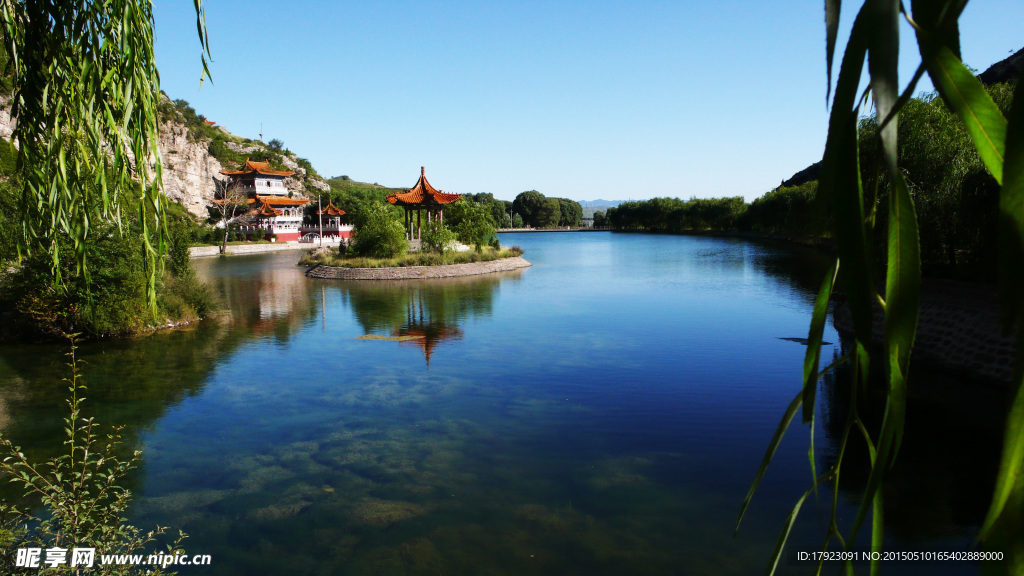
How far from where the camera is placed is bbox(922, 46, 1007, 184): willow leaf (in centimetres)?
58

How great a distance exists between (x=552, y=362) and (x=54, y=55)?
9.84 metres

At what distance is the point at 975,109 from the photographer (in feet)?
1.92

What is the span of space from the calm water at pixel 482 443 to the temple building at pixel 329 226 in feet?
157

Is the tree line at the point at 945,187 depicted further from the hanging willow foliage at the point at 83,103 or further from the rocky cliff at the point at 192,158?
the rocky cliff at the point at 192,158

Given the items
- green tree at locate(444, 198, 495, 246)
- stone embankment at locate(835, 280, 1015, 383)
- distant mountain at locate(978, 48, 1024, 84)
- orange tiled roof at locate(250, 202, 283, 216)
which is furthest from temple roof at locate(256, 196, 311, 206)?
stone embankment at locate(835, 280, 1015, 383)

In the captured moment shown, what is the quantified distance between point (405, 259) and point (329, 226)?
38174 millimetres

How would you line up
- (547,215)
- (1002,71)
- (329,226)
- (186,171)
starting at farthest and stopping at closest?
(547,215)
(329,226)
(186,171)
(1002,71)

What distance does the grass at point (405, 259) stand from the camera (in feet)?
93.0

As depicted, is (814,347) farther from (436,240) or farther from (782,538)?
(436,240)

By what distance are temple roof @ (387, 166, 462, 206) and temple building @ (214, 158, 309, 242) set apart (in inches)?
1103

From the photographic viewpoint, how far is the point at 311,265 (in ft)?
106

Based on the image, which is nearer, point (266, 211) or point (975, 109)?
point (975, 109)

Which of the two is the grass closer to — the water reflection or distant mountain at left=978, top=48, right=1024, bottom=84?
the water reflection

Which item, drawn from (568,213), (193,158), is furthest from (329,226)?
(568,213)
